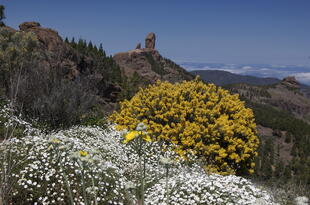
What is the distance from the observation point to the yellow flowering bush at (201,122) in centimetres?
893

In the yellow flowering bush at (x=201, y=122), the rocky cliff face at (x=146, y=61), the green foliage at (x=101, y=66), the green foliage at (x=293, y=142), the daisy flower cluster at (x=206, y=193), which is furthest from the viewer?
the rocky cliff face at (x=146, y=61)

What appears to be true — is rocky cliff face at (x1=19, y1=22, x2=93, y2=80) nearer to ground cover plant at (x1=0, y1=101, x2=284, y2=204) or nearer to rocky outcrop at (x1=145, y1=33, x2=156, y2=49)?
ground cover plant at (x1=0, y1=101, x2=284, y2=204)

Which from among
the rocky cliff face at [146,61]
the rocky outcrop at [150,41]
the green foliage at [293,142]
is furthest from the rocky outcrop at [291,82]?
the rocky outcrop at [150,41]

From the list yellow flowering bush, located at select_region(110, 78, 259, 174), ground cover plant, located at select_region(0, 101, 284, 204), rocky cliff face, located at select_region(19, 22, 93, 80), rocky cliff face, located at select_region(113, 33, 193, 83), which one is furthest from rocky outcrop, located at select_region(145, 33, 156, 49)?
ground cover plant, located at select_region(0, 101, 284, 204)

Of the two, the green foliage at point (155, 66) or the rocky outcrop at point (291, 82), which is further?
the rocky outcrop at point (291, 82)

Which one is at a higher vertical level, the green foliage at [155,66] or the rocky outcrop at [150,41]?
the rocky outcrop at [150,41]

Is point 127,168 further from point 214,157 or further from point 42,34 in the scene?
point 42,34

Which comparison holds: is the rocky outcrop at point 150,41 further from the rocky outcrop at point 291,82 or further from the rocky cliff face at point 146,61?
the rocky outcrop at point 291,82

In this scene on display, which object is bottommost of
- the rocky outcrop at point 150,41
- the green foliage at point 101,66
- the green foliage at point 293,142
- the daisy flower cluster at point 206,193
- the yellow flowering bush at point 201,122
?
the green foliage at point 293,142

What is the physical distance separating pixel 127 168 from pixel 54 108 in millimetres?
3461

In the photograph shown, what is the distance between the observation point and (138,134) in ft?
8.06

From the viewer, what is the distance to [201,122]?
30.2 ft

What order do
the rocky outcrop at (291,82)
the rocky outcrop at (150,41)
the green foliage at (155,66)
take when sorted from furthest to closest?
the rocky outcrop at (291,82), the rocky outcrop at (150,41), the green foliage at (155,66)

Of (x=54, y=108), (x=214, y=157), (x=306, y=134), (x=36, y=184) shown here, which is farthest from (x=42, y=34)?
(x=306, y=134)
